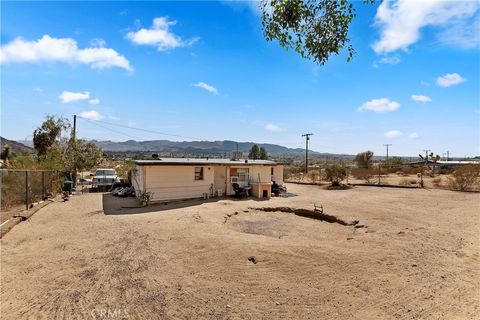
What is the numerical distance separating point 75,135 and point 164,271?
91.2ft

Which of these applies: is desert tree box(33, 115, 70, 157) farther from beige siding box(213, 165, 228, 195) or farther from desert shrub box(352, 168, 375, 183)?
desert shrub box(352, 168, 375, 183)

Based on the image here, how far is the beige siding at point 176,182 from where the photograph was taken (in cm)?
1822

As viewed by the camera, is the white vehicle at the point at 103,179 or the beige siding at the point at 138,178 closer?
the beige siding at the point at 138,178

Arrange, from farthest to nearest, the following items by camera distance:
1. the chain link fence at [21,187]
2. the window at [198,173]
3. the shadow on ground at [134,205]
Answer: the window at [198,173] < the chain link fence at [21,187] < the shadow on ground at [134,205]

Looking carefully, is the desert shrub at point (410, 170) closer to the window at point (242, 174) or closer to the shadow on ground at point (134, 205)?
the window at point (242, 174)

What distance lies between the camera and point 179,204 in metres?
17.7

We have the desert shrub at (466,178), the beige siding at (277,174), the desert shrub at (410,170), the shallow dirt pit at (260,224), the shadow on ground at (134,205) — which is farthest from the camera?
the desert shrub at (410,170)

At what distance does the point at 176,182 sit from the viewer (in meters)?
19.2

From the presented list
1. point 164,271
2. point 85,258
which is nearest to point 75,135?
point 85,258

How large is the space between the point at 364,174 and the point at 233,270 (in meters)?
30.4

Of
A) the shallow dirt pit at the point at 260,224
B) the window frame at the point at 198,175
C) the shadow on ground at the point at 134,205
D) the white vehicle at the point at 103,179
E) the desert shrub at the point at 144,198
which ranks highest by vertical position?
the window frame at the point at 198,175

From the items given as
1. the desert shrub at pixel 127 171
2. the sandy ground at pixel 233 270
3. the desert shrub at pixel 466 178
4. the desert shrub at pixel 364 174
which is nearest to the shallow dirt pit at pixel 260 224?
the sandy ground at pixel 233 270

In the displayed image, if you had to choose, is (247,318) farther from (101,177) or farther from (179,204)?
(101,177)

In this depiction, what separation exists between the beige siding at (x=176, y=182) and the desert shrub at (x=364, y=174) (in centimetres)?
2076
